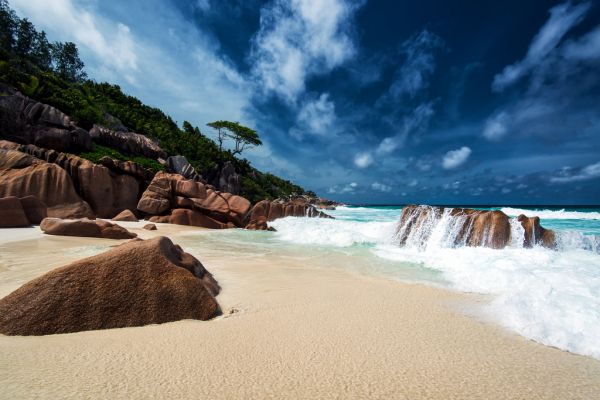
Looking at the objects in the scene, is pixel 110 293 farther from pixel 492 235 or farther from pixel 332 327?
pixel 492 235

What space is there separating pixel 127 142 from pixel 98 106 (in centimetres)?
1027

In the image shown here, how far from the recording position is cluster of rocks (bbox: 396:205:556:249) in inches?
365

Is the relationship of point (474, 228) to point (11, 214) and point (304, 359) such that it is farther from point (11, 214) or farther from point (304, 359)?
point (11, 214)

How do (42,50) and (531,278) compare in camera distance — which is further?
(42,50)

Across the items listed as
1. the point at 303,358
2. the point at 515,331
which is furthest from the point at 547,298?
the point at 303,358

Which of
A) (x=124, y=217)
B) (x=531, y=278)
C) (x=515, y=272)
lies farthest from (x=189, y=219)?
(x=531, y=278)

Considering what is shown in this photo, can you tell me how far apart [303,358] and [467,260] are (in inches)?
273

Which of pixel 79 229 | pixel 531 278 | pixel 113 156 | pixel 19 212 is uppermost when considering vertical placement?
pixel 113 156

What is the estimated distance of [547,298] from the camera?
3.77m

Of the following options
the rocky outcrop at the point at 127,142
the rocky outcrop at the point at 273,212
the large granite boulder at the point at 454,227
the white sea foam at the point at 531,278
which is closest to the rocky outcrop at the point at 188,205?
Result: the rocky outcrop at the point at 273,212

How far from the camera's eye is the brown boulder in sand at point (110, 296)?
2510 millimetres

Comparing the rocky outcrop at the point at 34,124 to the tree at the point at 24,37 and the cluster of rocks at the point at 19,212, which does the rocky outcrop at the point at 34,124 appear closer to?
the cluster of rocks at the point at 19,212

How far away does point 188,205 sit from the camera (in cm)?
1844

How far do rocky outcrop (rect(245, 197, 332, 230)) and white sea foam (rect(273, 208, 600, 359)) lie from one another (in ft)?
26.0
